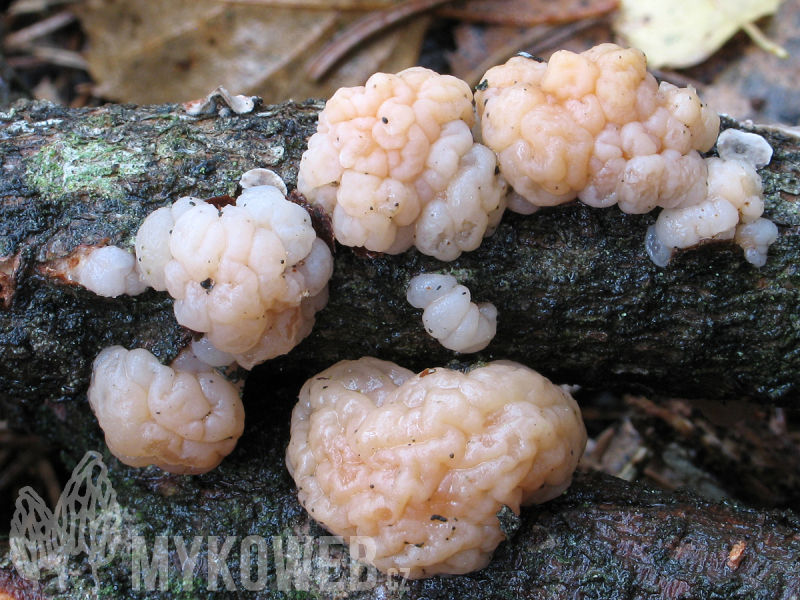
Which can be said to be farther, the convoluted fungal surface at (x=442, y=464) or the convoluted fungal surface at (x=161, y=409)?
the convoluted fungal surface at (x=161, y=409)

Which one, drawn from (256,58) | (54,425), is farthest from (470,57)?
(54,425)

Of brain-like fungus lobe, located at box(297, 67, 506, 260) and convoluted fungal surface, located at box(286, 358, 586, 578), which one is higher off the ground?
brain-like fungus lobe, located at box(297, 67, 506, 260)

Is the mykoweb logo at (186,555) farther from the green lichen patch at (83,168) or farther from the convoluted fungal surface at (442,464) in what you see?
the green lichen patch at (83,168)

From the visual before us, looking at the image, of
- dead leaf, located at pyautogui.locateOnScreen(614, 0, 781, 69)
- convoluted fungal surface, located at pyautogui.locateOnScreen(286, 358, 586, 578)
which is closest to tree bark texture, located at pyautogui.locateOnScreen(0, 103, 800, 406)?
convoluted fungal surface, located at pyautogui.locateOnScreen(286, 358, 586, 578)

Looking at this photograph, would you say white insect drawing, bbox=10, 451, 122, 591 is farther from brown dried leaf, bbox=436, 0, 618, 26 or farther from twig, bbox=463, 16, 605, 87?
brown dried leaf, bbox=436, 0, 618, 26

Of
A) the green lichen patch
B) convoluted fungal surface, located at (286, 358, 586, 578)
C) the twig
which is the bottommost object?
convoluted fungal surface, located at (286, 358, 586, 578)

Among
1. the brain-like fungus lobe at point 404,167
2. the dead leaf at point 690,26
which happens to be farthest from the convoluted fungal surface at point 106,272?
the dead leaf at point 690,26

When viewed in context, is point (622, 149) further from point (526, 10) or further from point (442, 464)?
point (526, 10)

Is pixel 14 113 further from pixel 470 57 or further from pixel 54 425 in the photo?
pixel 470 57
